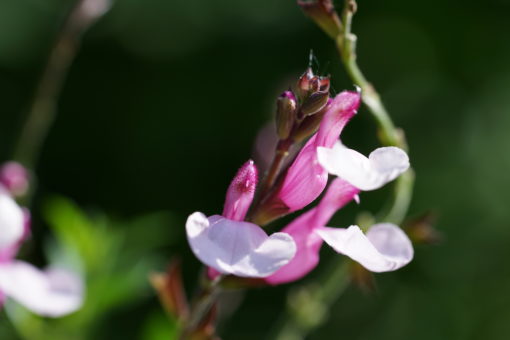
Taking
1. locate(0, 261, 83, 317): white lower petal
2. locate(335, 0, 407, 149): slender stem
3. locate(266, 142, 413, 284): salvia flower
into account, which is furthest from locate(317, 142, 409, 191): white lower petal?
locate(0, 261, 83, 317): white lower petal

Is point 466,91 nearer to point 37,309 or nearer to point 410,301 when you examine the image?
point 410,301

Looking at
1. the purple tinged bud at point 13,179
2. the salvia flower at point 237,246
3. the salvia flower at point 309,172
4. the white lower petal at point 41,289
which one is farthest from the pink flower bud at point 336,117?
the purple tinged bud at point 13,179

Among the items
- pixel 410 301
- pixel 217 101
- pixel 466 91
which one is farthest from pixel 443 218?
pixel 217 101

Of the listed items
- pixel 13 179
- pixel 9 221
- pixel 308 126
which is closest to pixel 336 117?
pixel 308 126

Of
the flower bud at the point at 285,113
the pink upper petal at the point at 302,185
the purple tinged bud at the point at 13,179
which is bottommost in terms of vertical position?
the purple tinged bud at the point at 13,179

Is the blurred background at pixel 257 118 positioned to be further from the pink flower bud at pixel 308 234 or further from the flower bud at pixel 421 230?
the pink flower bud at pixel 308 234
